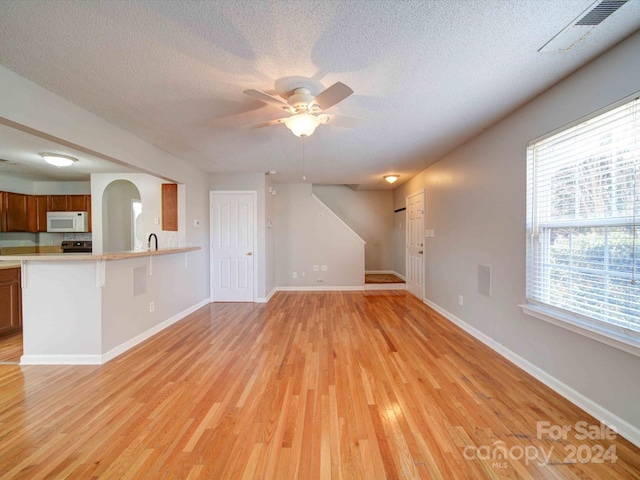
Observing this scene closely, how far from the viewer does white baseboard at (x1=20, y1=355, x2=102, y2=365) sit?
Result: 8.79 feet

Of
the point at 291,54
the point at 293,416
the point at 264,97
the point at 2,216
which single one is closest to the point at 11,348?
the point at 2,216

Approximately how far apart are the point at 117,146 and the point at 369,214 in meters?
6.17

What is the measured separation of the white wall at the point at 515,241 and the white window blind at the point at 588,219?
0.12 meters

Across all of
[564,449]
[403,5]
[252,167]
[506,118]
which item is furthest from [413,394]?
[252,167]

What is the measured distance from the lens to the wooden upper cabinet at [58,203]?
5.09m

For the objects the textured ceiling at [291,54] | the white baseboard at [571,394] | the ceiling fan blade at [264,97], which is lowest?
the white baseboard at [571,394]

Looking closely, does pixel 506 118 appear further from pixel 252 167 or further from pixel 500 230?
pixel 252 167

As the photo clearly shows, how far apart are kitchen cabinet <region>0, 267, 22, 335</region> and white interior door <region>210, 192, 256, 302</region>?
2.59m

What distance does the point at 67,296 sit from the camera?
8.92 feet

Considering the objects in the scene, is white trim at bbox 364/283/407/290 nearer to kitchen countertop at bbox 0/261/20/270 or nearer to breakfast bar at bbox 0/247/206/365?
breakfast bar at bbox 0/247/206/365

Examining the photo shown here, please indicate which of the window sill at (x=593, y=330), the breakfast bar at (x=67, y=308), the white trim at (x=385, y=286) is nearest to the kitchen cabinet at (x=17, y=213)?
the breakfast bar at (x=67, y=308)

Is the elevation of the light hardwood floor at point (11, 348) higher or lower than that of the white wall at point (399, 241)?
lower

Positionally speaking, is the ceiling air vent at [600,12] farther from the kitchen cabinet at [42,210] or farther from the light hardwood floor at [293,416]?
the kitchen cabinet at [42,210]

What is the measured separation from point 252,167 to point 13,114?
2959 mm
